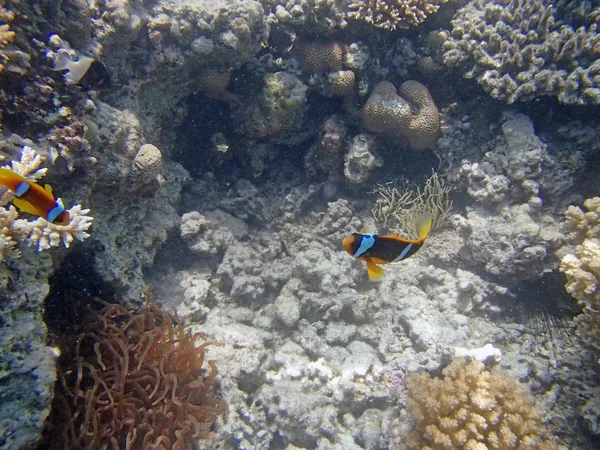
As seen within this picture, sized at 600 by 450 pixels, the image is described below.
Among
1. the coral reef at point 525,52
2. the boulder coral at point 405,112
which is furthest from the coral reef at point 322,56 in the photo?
the coral reef at point 525,52

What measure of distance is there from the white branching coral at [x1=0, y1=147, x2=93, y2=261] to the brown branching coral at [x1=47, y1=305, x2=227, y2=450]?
99cm

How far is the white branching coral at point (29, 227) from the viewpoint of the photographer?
8.63 ft

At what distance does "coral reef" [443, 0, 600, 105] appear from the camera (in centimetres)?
466

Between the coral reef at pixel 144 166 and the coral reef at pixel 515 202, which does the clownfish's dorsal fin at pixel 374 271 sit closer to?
the coral reef at pixel 144 166

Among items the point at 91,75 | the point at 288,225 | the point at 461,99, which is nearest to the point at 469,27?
the point at 461,99

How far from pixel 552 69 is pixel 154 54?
5.36m

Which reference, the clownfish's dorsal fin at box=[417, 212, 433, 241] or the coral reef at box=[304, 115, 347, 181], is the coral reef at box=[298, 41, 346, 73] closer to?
the coral reef at box=[304, 115, 347, 181]

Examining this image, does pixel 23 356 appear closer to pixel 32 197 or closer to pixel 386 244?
pixel 32 197

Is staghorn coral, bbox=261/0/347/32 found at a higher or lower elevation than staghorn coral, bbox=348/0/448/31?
lower

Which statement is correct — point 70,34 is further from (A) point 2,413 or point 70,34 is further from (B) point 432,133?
(B) point 432,133

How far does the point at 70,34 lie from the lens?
3.61 m

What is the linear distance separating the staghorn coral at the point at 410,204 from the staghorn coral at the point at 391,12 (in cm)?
227

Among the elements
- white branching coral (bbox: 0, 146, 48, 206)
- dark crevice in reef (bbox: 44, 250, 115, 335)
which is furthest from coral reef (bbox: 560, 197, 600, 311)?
white branching coral (bbox: 0, 146, 48, 206)

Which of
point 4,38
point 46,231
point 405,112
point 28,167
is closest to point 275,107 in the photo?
point 405,112
